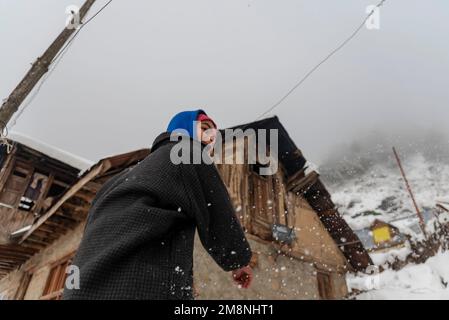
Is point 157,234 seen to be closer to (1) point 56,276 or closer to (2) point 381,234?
(1) point 56,276

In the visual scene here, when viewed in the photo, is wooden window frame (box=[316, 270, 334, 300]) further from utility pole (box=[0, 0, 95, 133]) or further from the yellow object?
the yellow object

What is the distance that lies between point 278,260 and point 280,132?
454 centimetres

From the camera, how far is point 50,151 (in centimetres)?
1209

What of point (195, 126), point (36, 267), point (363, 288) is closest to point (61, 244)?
point (36, 267)

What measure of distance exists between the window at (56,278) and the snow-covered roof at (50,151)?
18.7ft

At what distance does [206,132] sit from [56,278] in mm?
7648

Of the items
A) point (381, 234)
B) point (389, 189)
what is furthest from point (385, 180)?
point (381, 234)

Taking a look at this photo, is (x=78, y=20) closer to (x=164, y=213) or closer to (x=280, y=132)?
(x=164, y=213)

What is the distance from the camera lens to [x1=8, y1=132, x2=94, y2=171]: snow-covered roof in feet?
38.0

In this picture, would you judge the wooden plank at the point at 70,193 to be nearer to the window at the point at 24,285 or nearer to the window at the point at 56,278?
the window at the point at 56,278

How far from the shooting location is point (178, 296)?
4.14ft
